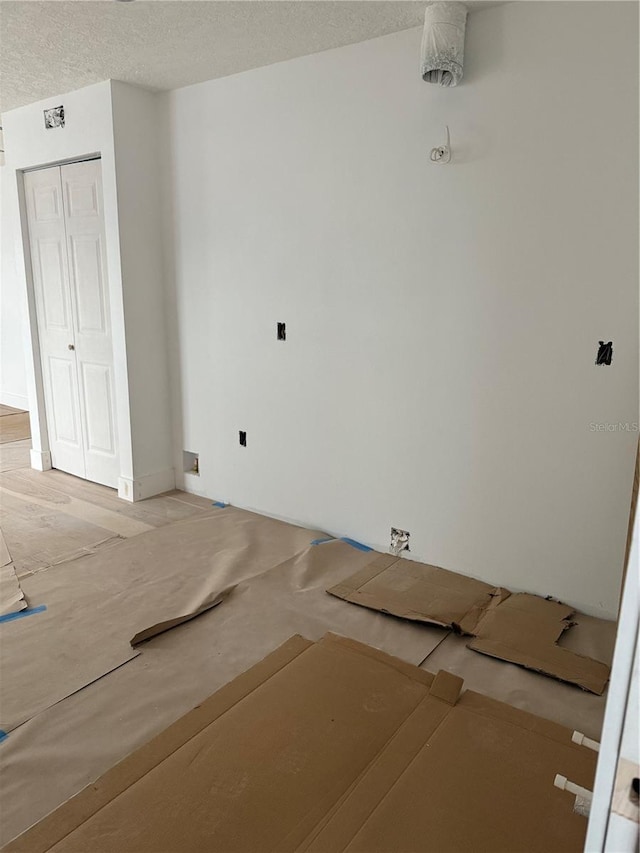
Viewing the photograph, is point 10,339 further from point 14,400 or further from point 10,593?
point 10,593

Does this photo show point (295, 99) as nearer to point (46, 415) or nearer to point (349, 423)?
point (349, 423)

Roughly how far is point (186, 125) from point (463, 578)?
10.1 feet

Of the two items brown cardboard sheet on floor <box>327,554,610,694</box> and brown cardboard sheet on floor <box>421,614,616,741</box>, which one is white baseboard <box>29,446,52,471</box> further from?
brown cardboard sheet on floor <box>421,614,616,741</box>

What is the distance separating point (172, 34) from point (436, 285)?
1721 millimetres

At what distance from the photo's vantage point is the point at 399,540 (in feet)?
10.6

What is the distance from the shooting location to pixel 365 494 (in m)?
3.33

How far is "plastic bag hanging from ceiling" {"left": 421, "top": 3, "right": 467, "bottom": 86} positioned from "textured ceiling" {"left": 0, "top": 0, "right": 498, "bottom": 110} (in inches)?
3.8

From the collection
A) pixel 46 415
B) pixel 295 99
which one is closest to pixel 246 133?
pixel 295 99

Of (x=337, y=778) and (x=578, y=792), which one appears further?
(x=337, y=778)

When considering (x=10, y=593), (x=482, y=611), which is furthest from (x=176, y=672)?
(x=482, y=611)

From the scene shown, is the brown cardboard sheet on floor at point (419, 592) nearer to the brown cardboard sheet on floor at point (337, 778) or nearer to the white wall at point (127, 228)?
the brown cardboard sheet on floor at point (337, 778)

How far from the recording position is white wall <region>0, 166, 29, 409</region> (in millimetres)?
6402

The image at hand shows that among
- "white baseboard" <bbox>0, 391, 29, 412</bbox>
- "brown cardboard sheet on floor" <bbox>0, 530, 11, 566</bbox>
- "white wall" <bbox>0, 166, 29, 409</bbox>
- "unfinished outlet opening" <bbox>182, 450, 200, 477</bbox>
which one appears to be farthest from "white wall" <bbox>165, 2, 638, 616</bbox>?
"white baseboard" <bbox>0, 391, 29, 412</bbox>

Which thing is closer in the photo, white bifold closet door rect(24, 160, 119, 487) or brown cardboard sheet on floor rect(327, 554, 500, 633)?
brown cardboard sheet on floor rect(327, 554, 500, 633)
